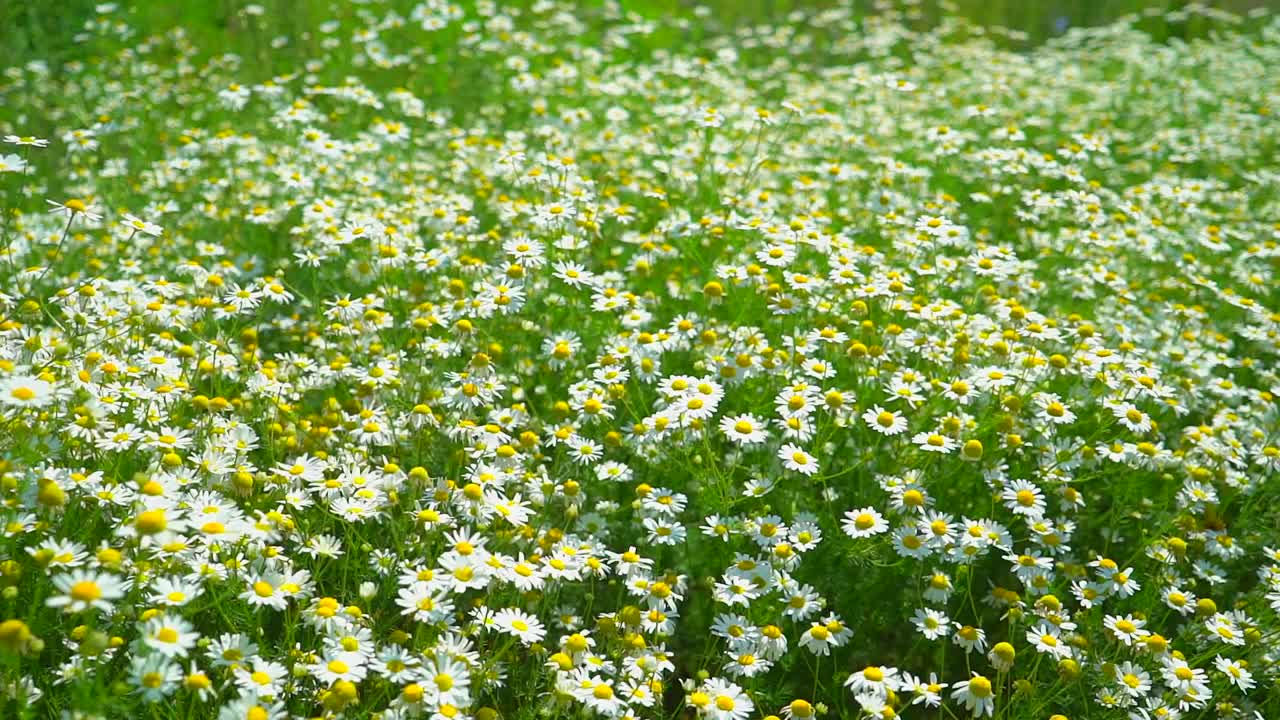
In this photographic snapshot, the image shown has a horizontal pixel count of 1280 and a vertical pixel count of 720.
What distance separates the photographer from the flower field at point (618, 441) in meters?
2.56

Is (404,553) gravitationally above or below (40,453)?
below

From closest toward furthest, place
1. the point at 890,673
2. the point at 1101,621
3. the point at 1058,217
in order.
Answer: the point at 890,673
the point at 1101,621
the point at 1058,217

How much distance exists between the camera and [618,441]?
352cm

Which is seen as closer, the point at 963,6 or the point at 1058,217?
the point at 1058,217

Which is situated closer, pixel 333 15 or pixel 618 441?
pixel 618 441

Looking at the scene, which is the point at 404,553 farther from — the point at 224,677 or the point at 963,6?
the point at 963,6

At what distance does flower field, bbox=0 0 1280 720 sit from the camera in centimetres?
256

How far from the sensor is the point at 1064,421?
3.52 m

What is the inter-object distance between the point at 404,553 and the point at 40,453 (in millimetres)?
997

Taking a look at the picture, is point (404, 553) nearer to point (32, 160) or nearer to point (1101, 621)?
point (1101, 621)

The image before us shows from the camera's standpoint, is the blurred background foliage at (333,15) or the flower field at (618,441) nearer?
the flower field at (618,441)

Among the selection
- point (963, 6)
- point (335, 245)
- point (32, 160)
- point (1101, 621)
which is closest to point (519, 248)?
point (335, 245)

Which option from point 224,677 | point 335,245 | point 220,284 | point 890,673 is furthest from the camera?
point 335,245

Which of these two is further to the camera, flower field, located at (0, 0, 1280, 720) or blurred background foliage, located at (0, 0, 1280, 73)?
blurred background foliage, located at (0, 0, 1280, 73)
